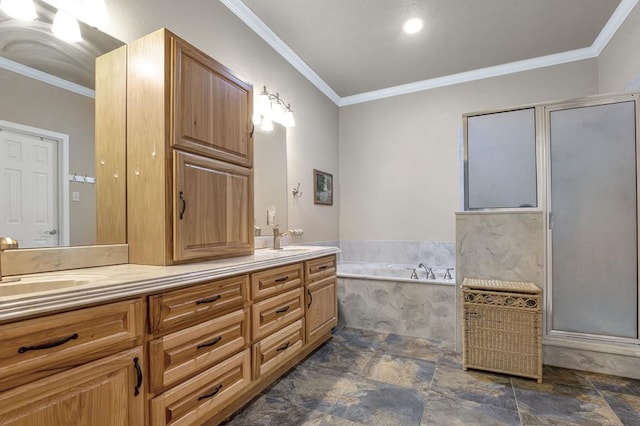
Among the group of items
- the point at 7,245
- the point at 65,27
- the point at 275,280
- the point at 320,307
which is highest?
the point at 65,27

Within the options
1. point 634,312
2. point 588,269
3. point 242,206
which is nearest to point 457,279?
point 588,269

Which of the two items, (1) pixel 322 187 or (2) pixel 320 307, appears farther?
(1) pixel 322 187

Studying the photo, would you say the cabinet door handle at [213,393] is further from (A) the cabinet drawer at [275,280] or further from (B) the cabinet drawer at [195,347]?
(A) the cabinet drawer at [275,280]

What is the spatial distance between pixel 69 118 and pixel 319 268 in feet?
5.94

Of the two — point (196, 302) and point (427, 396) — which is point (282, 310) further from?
point (427, 396)

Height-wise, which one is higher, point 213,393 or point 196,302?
point 196,302

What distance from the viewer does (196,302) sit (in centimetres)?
137

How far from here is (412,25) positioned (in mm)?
2717

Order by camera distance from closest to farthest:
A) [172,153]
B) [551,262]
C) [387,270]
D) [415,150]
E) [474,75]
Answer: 1. [172,153]
2. [551,262]
3. [474,75]
4. [387,270]
5. [415,150]

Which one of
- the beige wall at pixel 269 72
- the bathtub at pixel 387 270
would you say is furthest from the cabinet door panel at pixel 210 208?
the bathtub at pixel 387 270

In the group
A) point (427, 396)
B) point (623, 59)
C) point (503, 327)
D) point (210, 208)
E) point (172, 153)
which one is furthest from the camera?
point (623, 59)

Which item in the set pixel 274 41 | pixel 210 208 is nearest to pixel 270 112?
pixel 274 41

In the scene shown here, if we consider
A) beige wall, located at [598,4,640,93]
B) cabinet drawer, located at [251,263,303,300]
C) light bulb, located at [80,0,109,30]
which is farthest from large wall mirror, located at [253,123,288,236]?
beige wall, located at [598,4,640,93]

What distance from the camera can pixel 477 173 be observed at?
2545 millimetres
